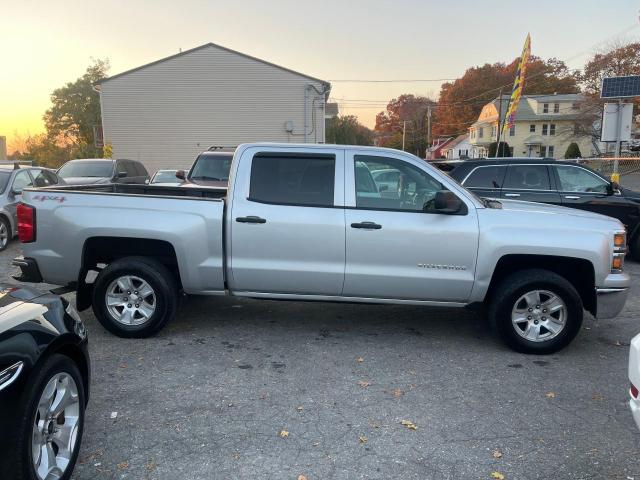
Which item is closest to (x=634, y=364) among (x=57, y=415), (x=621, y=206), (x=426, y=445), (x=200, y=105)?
(x=426, y=445)

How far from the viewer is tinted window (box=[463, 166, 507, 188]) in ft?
28.8

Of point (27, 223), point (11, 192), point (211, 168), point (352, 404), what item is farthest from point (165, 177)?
point (352, 404)

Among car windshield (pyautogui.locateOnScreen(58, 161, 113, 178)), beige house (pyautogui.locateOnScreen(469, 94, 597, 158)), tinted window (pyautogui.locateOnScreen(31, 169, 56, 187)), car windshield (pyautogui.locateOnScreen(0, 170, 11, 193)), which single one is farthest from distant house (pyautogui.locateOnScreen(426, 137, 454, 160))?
car windshield (pyautogui.locateOnScreen(0, 170, 11, 193))

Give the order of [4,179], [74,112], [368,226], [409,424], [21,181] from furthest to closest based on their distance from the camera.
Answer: [74,112] < [21,181] < [4,179] < [368,226] < [409,424]

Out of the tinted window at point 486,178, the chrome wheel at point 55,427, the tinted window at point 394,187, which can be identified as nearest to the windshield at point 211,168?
the tinted window at point 486,178

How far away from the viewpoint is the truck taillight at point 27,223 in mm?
4996

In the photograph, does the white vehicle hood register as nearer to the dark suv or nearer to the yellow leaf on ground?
the yellow leaf on ground

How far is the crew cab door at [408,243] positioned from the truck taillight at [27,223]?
3.01 meters

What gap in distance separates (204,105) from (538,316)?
1022 inches

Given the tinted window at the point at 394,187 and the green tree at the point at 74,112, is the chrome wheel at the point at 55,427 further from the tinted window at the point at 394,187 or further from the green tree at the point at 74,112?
the green tree at the point at 74,112

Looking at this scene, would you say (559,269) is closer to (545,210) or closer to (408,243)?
(545,210)

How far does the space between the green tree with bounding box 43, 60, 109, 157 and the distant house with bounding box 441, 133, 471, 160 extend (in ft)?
178

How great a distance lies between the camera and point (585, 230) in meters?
4.75

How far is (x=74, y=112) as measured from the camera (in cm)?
5981
